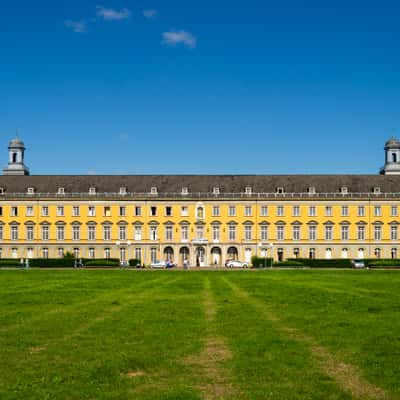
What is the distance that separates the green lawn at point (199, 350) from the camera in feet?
37.8

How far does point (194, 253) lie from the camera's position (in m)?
96.1

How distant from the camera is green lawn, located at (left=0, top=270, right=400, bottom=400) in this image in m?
11.5

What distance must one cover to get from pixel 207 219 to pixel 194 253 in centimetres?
534

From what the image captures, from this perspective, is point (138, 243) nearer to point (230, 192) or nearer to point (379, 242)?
point (230, 192)

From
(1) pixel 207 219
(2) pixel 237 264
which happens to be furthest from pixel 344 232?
(1) pixel 207 219

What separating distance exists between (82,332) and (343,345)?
701 cm

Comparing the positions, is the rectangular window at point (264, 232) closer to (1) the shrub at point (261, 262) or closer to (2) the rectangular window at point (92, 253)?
(1) the shrub at point (261, 262)

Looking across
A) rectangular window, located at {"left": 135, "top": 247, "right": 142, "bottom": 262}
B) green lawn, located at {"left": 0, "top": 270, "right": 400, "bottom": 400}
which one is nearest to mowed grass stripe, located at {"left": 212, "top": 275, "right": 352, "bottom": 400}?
green lawn, located at {"left": 0, "top": 270, "right": 400, "bottom": 400}

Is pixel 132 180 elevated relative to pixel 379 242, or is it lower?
elevated

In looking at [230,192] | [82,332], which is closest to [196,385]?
[82,332]

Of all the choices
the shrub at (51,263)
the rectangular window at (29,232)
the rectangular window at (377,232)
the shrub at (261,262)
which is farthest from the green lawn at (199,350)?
the rectangular window at (29,232)

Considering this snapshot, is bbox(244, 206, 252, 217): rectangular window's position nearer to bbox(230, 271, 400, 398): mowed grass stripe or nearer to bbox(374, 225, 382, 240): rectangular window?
bbox(374, 225, 382, 240): rectangular window

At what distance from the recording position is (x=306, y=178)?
97.8 m

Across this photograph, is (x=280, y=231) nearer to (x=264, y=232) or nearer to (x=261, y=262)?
(x=264, y=232)
